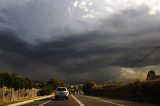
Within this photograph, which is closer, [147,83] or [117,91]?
[147,83]

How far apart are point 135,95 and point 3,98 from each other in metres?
19.4

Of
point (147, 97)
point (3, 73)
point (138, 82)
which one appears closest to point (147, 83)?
point (147, 97)

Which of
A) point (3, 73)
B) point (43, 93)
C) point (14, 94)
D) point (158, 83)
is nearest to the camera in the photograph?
point (158, 83)

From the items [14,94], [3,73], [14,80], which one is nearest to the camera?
[14,94]

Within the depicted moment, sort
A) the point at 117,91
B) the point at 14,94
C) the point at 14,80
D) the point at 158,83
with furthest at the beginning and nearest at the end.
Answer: the point at 14,80, the point at 117,91, the point at 14,94, the point at 158,83

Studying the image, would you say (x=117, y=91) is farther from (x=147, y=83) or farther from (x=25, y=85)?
(x=147, y=83)

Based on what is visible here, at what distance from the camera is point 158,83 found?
4241cm

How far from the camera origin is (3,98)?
44.1m

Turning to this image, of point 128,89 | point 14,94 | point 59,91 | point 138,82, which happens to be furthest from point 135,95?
point 14,94

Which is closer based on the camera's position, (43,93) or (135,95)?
(135,95)

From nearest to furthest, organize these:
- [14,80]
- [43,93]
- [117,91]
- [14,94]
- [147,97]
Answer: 1. [147,97]
2. [14,94]
3. [117,91]
4. [14,80]
5. [43,93]

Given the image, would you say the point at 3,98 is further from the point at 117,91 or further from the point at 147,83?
the point at 117,91

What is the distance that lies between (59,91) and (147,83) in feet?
40.7

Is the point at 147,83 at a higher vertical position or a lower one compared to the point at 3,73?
lower
